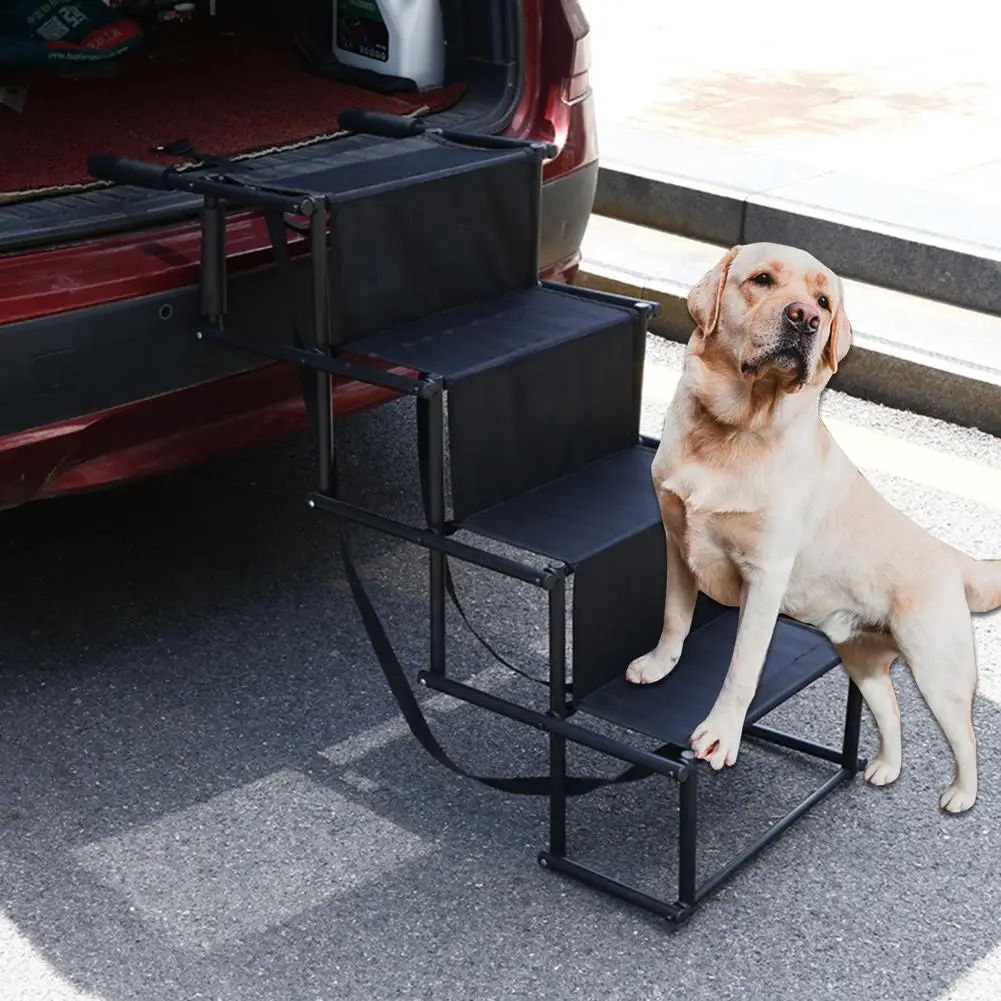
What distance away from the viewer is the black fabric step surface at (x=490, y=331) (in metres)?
2.92

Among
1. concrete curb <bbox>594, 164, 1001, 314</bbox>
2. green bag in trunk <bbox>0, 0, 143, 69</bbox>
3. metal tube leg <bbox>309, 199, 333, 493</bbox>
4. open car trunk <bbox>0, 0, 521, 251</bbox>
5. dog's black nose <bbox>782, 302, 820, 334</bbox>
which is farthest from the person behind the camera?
concrete curb <bbox>594, 164, 1001, 314</bbox>

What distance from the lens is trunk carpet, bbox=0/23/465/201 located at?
3895 millimetres

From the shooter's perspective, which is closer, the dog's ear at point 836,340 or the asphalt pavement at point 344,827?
the dog's ear at point 836,340

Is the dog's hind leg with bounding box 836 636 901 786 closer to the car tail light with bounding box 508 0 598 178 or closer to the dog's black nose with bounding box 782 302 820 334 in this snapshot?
the dog's black nose with bounding box 782 302 820 334

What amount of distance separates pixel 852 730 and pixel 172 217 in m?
1.53

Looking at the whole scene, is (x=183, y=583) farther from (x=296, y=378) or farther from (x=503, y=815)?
(x=503, y=815)

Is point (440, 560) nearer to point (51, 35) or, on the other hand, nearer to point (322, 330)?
point (322, 330)

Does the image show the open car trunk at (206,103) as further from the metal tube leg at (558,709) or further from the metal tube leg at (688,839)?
the metal tube leg at (688,839)

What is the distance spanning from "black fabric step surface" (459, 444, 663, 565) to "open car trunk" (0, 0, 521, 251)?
86cm

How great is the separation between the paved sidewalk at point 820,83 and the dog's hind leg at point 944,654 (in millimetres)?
3251

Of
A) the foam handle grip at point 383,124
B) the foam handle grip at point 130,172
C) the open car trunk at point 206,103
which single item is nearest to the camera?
the foam handle grip at point 130,172

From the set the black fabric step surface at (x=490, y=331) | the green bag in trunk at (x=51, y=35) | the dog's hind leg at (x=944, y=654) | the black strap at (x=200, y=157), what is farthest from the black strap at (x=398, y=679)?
the green bag in trunk at (x=51, y=35)

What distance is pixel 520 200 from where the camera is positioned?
3.31 m

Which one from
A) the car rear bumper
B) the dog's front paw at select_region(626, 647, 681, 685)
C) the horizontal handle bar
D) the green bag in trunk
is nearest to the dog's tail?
the dog's front paw at select_region(626, 647, 681, 685)
